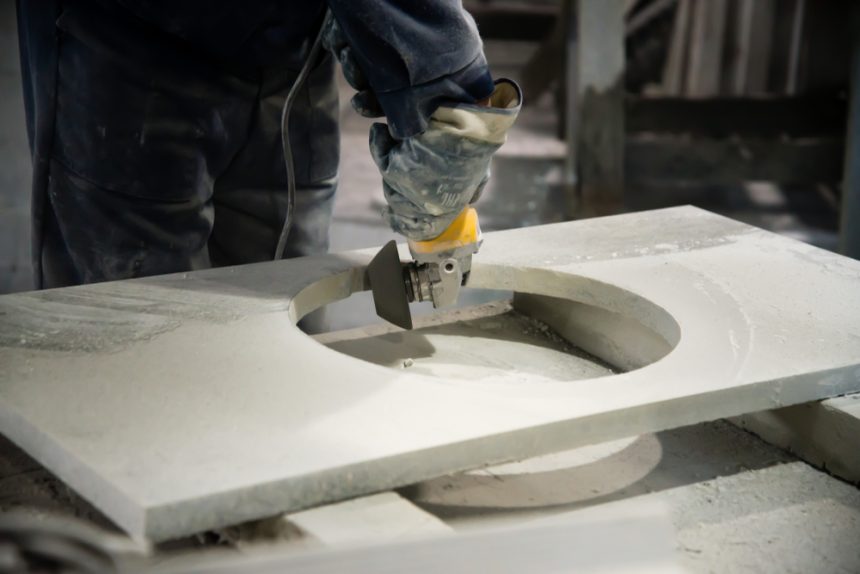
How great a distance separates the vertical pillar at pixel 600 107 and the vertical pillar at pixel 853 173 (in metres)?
1.05

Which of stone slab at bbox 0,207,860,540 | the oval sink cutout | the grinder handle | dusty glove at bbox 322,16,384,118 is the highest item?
dusty glove at bbox 322,16,384,118

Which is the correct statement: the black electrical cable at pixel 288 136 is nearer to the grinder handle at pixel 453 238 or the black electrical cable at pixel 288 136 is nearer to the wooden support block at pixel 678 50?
the grinder handle at pixel 453 238

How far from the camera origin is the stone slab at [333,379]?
1507mm

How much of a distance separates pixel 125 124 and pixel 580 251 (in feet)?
3.47

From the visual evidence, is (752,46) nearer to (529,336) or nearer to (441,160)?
(529,336)

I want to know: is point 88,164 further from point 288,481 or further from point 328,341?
point 288,481

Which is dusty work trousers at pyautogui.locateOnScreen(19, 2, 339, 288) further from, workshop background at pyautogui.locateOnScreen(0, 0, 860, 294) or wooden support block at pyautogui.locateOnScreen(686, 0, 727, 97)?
wooden support block at pyautogui.locateOnScreen(686, 0, 727, 97)

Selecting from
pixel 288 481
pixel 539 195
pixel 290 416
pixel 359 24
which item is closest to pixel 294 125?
pixel 359 24

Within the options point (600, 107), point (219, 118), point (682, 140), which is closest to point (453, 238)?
point (219, 118)

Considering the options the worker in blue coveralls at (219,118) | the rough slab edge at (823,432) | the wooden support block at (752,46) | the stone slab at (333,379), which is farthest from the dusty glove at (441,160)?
the wooden support block at (752,46)

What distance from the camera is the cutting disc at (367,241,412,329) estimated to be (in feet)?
7.66

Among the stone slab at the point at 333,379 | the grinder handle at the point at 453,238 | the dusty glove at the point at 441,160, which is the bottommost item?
the stone slab at the point at 333,379

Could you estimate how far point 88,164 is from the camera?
2439mm

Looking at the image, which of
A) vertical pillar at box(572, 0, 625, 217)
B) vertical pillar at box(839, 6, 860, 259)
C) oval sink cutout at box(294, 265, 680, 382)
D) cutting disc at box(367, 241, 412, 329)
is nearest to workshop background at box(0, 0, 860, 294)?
vertical pillar at box(572, 0, 625, 217)
